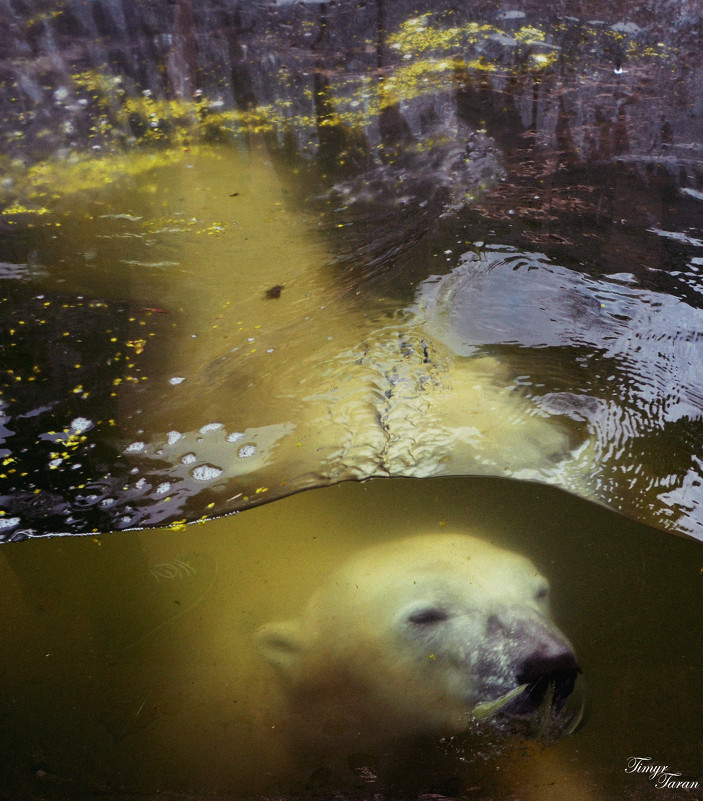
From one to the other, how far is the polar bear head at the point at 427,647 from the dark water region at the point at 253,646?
5 centimetres

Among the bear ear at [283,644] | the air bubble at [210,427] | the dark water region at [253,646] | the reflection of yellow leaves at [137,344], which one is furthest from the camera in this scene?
the reflection of yellow leaves at [137,344]

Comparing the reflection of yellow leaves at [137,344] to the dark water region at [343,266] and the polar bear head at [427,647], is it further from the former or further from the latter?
the polar bear head at [427,647]

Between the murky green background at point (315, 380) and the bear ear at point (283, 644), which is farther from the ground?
the murky green background at point (315, 380)

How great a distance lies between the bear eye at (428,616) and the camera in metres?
1.95

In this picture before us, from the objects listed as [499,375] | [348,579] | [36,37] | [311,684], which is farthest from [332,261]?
[36,37]

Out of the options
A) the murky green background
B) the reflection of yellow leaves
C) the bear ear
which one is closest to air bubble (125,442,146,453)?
the murky green background

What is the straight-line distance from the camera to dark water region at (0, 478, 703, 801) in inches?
63.6

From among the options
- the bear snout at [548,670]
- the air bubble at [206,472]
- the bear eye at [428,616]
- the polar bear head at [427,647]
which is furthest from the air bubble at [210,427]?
the bear snout at [548,670]

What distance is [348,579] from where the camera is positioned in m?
2.02

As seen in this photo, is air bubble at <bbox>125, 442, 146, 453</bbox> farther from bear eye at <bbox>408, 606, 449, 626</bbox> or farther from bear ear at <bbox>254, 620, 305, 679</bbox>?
bear eye at <bbox>408, 606, 449, 626</bbox>

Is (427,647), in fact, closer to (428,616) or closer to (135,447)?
(428,616)

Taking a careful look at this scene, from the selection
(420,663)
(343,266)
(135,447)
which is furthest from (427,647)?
(343,266)

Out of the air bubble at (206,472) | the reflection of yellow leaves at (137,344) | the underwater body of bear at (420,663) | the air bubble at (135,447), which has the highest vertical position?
the reflection of yellow leaves at (137,344)

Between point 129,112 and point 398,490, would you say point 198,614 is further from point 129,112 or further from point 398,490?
point 129,112
